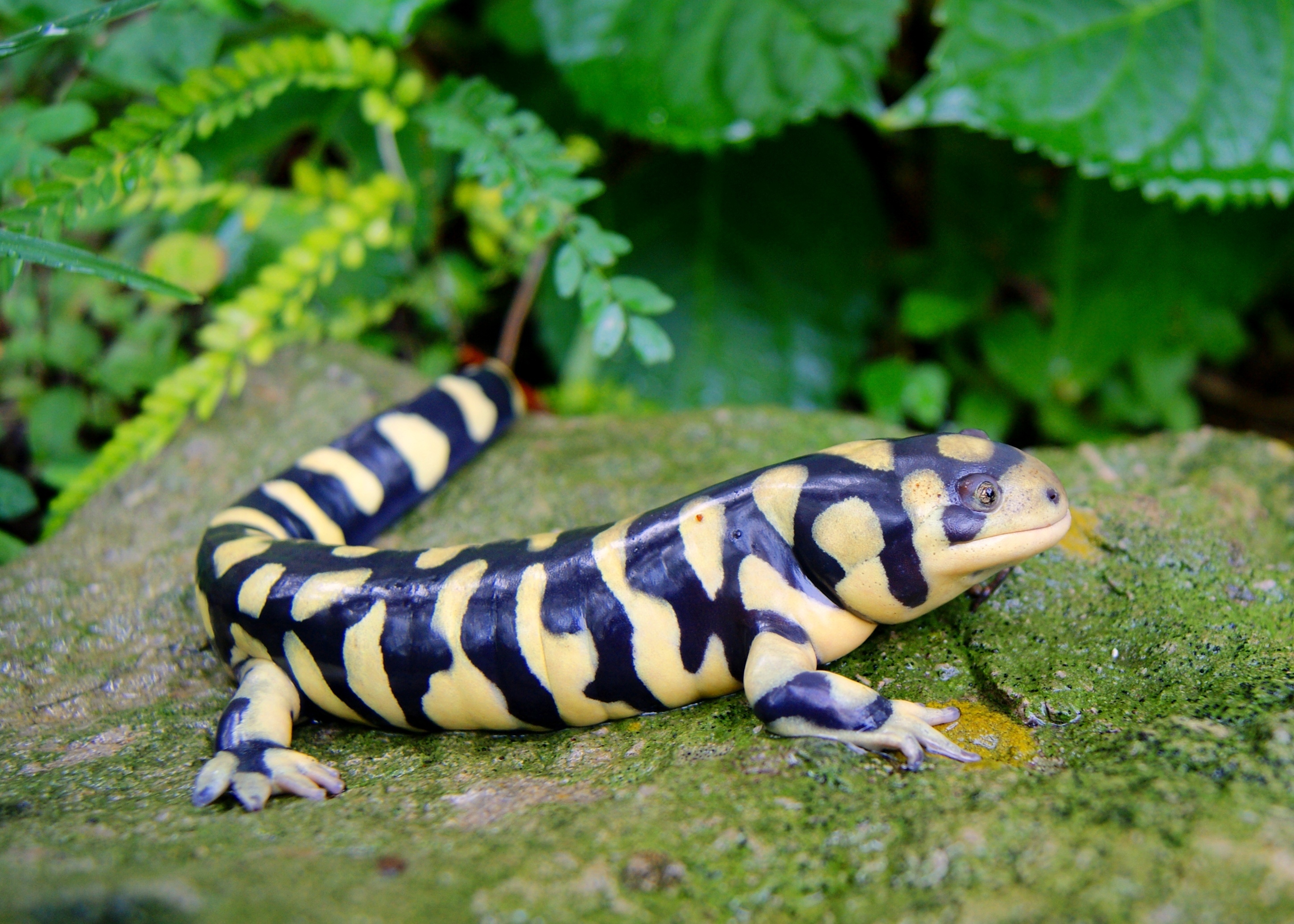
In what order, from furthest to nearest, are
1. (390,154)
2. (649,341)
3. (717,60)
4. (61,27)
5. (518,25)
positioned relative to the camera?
(518,25)
(390,154)
(717,60)
(649,341)
(61,27)

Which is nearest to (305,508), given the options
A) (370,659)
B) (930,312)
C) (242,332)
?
(242,332)

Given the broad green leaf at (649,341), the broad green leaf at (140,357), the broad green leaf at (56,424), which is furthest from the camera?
the broad green leaf at (140,357)

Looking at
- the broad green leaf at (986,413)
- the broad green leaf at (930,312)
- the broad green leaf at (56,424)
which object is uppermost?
the broad green leaf at (56,424)

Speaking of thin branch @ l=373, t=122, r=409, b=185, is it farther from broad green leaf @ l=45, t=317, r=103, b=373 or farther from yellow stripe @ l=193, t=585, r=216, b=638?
yellow stripe @ l=193, t=585, r=216, b=638

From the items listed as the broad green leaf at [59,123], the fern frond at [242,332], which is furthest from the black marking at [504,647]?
the broad green leaf at [59,123]

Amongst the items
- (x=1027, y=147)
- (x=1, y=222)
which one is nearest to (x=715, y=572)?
(x=1027, y=147)

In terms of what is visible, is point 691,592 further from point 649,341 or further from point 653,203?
point 653,203

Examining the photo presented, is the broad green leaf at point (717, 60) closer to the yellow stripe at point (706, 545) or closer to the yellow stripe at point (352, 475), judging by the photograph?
the yellow stripe at point (352, 475)

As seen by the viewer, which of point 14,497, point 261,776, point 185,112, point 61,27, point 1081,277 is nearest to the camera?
point 261,776
